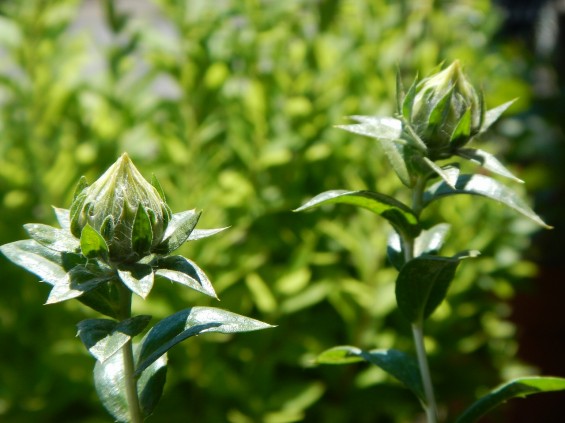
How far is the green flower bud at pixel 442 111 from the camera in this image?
1.98 ft

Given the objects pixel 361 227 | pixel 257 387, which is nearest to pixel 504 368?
pixel 361 227

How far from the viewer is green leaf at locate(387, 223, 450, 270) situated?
2.33ft

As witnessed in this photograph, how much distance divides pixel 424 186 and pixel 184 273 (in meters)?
0.21

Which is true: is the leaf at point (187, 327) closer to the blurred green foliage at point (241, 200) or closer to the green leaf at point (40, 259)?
the green leaf at point (40, 259)

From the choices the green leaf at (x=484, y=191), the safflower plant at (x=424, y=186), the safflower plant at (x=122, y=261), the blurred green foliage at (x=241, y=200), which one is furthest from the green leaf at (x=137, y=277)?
the blurred green foliage at (x=241, y=200)

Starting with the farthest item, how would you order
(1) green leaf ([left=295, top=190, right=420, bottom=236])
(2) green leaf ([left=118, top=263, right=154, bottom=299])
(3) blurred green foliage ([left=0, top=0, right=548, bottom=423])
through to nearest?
(3) blurred green foliage ([left=0, top=0, right=548, bottom=423])
(1) green leaf ([left=295, top=190, right=420, bottom=236])
(2) green leaf ([left=118, top=263, right=154, bottom=299])

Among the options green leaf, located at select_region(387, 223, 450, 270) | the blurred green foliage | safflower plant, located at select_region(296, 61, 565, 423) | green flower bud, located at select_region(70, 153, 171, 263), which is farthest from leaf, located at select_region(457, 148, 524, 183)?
the blurred green foliage

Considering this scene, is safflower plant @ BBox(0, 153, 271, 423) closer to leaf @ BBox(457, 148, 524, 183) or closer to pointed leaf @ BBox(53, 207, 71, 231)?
pointed leaf @ BBox(53, 207, 71, 231)

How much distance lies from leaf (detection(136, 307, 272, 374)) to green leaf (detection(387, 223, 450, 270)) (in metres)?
0.19

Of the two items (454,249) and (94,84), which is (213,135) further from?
(454,249)

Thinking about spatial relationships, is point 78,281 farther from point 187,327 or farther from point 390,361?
point 390,361

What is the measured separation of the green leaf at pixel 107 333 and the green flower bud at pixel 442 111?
0.22 meters

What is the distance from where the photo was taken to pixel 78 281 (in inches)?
21.2

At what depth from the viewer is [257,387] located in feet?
5.46
